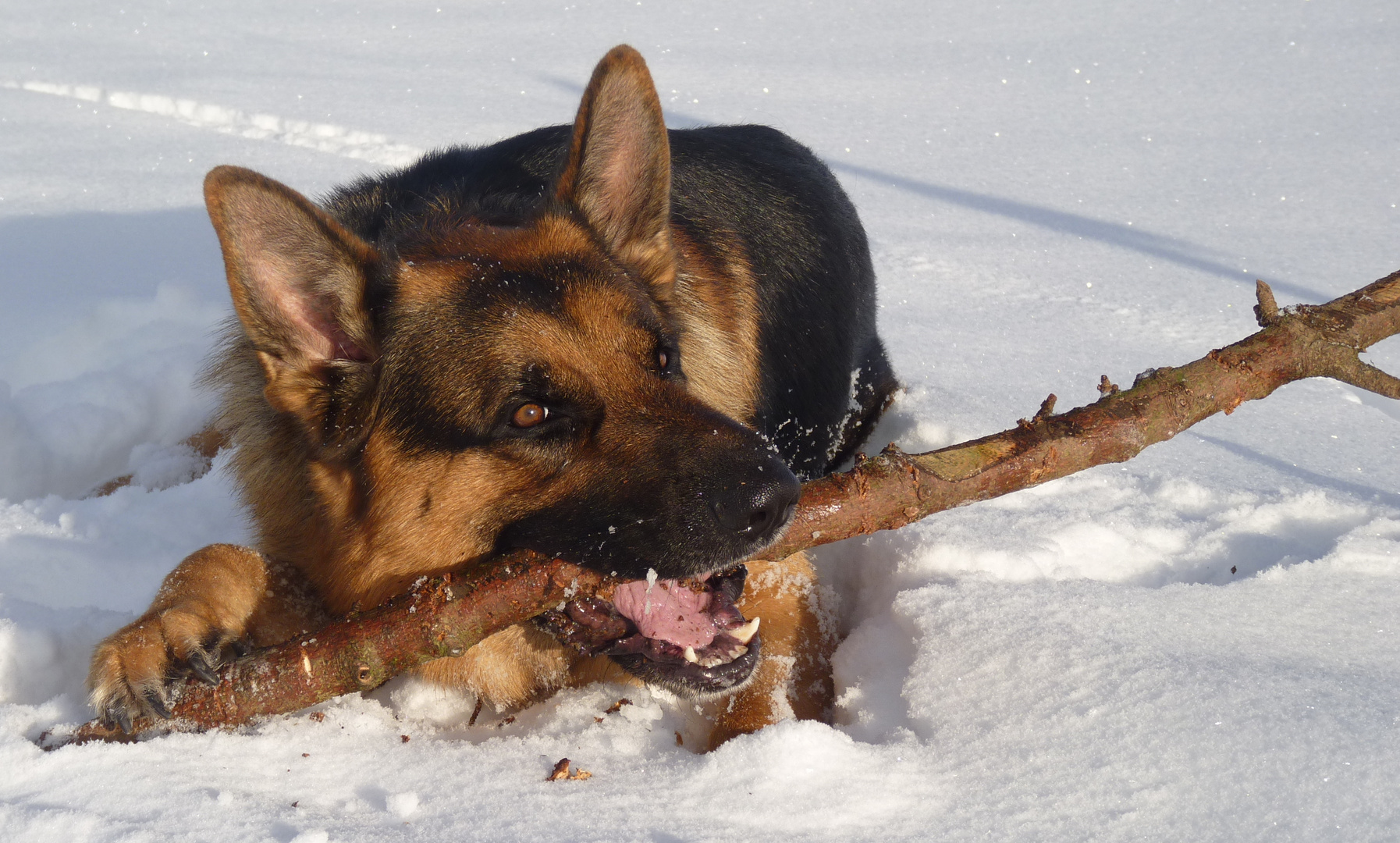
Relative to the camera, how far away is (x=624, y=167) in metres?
2.84

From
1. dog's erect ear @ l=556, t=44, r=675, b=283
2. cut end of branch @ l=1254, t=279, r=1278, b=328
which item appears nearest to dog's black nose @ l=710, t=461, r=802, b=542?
dog's erect ear @ l=556, t=44, r=675, b=283

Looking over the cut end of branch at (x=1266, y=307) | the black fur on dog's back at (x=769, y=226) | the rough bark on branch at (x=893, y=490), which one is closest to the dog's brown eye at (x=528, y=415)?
the rough bark on branch at (x=893, y=490)

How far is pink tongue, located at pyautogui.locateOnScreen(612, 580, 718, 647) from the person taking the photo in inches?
102

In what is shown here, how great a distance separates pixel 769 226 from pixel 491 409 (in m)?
1.91

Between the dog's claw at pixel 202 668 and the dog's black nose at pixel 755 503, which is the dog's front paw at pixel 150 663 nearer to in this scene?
the dog's claw at pixel 202 668

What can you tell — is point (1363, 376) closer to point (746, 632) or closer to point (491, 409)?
point (746, 632)

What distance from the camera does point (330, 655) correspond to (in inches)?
88.8

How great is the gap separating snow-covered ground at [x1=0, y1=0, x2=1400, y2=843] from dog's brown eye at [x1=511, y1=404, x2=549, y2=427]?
764mm

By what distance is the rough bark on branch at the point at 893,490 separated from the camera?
226 cm

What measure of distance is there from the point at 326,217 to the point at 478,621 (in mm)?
990

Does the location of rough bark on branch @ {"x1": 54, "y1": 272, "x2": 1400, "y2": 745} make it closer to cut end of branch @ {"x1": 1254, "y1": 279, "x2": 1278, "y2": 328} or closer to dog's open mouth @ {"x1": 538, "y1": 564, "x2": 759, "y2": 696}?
cut end of branch @ {"x1": 1254, "y1": 279, "x2": 1278, "y2": 328}

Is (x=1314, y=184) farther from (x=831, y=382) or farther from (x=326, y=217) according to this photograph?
(x=326, y=217)

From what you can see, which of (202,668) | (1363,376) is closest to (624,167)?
(202,668)

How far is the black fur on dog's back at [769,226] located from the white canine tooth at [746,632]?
2.82ft
